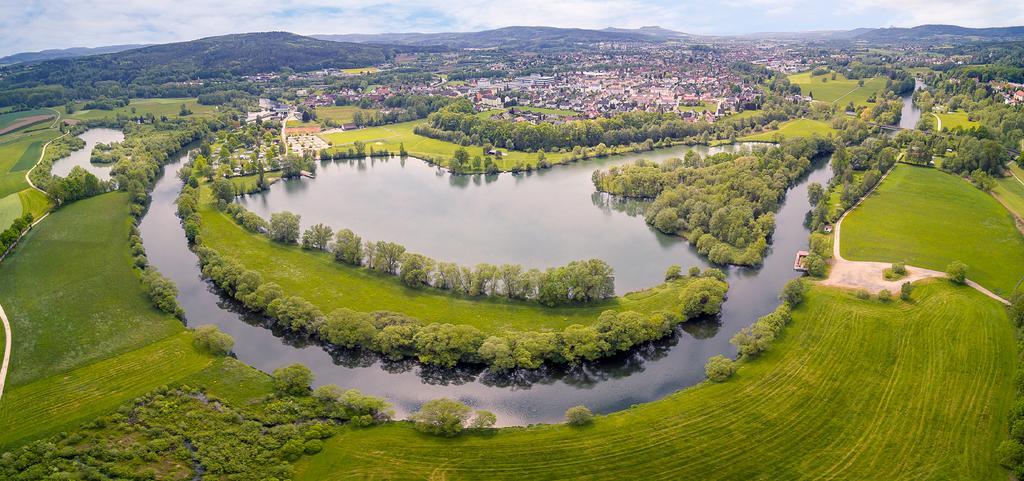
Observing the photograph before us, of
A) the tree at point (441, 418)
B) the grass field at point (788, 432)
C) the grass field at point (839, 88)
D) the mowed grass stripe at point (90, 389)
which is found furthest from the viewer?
the grass field at point (839, 88)

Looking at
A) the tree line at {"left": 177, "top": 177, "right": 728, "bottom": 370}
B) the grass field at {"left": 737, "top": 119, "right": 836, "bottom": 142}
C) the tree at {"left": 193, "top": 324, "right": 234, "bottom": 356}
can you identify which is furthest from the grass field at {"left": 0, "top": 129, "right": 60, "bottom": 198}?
the grass field at {"left": 737, "top": 119, "right": 836, "bottom": 142}

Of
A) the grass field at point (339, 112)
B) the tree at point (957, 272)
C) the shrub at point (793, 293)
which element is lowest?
the shrub at point (793, 293)

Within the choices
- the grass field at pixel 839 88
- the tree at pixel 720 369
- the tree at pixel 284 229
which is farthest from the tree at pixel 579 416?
the grass field at pixel 839 88

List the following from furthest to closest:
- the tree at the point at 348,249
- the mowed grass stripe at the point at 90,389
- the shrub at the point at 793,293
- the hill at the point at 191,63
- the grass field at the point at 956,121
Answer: the hill at the point at 191,63
the grass field at the point at 956,121
the tree at the point at 348,249
the shrub at the point at 793,293
the mowed grass stripe at the point at 90,389

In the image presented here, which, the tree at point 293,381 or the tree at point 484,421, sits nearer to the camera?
the tree at point 484,421

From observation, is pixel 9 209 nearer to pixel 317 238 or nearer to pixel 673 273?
pixel 317 238

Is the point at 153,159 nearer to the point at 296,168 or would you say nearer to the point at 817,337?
the point at 296,168

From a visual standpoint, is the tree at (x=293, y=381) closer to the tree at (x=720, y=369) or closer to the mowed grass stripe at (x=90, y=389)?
the mowed grass stripe at (x=90, y=389)

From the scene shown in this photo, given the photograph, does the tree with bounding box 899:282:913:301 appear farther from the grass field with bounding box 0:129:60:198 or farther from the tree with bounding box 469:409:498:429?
the grass field with bounding box 0:129:60:198
